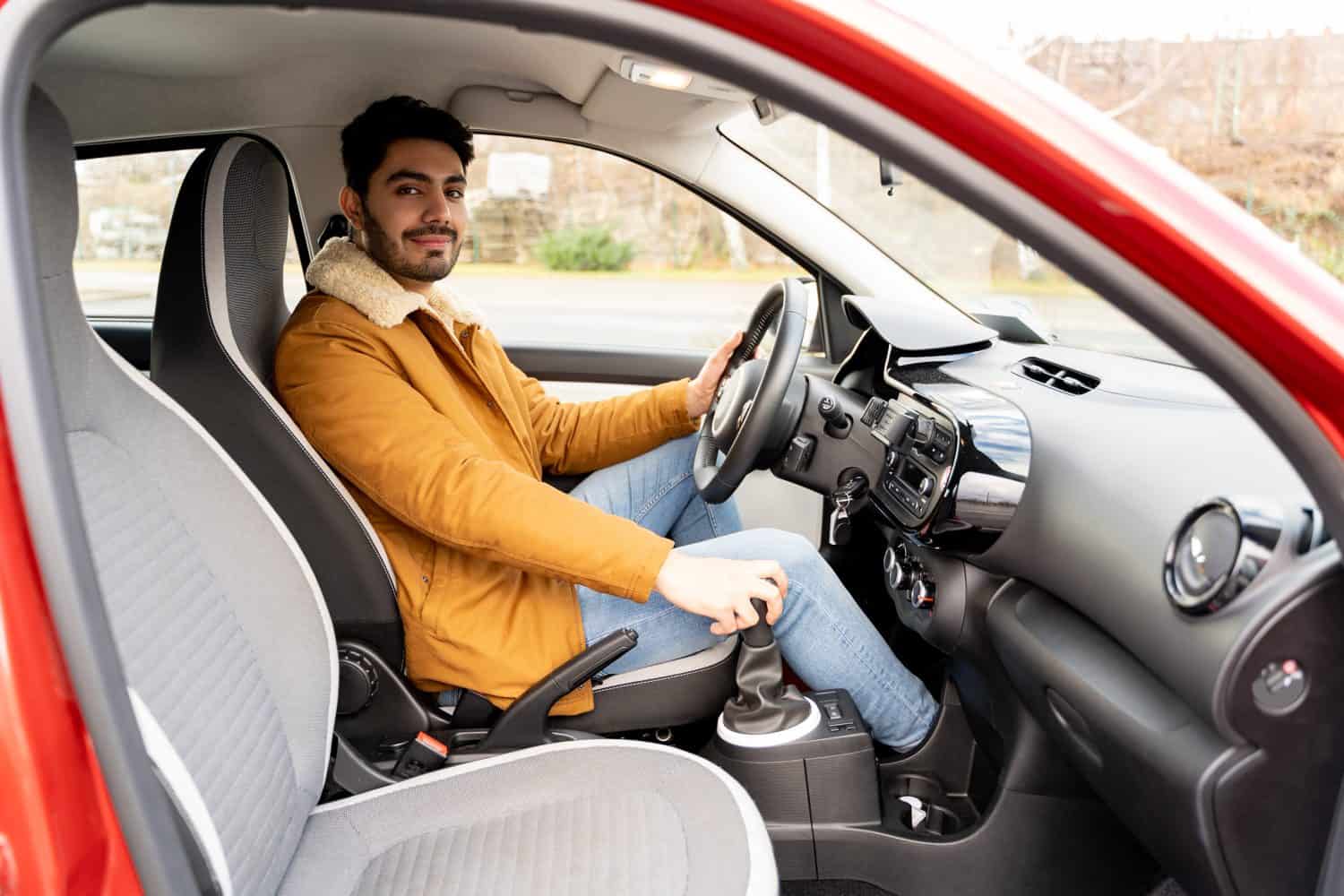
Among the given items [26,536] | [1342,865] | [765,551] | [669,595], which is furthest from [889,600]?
[26,536]

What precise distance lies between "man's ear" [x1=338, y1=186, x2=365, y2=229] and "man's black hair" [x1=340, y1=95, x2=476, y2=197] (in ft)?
0.04

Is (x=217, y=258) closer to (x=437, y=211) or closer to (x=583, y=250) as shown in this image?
(x=437, y=211)

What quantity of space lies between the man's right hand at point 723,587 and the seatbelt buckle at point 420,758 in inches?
17.6

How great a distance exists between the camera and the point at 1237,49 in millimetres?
5641

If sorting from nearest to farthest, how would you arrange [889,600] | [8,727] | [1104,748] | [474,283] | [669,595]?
[8,727], [1104,748], [669,595], [889,600], [474,283]

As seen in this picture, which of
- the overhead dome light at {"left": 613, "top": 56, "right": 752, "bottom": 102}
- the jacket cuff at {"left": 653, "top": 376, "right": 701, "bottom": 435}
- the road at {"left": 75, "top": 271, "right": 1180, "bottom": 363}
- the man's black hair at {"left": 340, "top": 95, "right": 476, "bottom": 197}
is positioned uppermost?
the overhead dome light at {"left": 613, "top": 56, "right": 752, "bottom": 102}

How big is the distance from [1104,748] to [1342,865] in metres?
0.40

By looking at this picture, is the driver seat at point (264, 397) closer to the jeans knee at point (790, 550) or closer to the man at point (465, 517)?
the man at point (465, 517)

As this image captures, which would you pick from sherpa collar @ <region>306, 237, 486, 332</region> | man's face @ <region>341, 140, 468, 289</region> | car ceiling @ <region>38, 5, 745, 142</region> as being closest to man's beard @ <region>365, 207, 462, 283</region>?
man's face @ <region>341, 140, 468, 289</region>

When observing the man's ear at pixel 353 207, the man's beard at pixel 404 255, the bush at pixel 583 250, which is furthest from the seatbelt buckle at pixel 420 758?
the bush at pixel 583 250

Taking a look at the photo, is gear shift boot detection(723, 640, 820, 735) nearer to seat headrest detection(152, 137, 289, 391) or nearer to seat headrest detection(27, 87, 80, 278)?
seat headrest detection(152, 137, 289, 391)

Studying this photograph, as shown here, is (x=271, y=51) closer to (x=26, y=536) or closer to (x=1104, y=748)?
(x=26, y=536)

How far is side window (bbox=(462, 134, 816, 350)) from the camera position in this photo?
242cm

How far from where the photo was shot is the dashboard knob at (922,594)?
1614 millimetres
